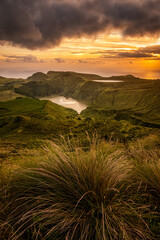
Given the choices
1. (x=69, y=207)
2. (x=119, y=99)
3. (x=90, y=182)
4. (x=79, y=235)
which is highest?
(x=90, y=182)

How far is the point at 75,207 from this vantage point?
2115 millimetres

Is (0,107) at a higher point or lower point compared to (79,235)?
lower

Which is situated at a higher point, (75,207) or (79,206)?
(75,207)

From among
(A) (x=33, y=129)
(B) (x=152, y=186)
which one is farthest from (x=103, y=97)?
(B) (x=152, y=186)

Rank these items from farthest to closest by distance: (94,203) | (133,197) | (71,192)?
(133,197)
(71,192)
(94,203)

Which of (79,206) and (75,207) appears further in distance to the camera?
(79,206)

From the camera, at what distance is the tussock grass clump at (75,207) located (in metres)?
2.04

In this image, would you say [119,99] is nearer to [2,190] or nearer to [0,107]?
[0,107]

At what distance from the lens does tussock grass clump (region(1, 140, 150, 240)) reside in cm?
204

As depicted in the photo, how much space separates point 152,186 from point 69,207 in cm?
149

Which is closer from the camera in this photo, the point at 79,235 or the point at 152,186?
the point at 79,235

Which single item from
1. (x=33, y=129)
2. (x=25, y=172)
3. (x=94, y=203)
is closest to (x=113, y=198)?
(x=94, y=203)

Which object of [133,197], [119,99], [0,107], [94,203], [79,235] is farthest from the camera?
[119,99]

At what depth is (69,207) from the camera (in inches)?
92.7
